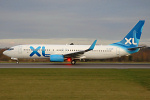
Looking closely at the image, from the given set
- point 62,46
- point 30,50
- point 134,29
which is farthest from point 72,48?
point 134,29

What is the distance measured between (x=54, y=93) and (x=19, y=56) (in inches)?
1066

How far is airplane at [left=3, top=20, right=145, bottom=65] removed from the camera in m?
37.5

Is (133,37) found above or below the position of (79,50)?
above

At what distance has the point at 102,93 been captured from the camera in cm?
1272

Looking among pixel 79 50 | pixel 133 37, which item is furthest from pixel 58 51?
pixel 133 37

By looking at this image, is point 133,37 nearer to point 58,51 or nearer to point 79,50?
point 79,50

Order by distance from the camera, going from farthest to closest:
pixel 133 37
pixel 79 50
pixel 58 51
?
pixel 133 37 → pixel 79 50 → pixel 58 51

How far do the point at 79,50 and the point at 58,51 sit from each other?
389cm

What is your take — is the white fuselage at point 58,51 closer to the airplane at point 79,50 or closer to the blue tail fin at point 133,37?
the airplane at point 79,50

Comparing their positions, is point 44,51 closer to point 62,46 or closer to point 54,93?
point 62,46

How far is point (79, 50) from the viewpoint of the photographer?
38.9m

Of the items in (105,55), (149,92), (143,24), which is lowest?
(149,92)

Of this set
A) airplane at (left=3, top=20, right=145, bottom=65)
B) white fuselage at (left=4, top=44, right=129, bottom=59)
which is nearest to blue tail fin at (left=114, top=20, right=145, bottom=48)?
airplane at (left=3, top=20, right=145, bottom=65)

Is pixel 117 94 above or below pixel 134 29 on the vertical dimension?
below
